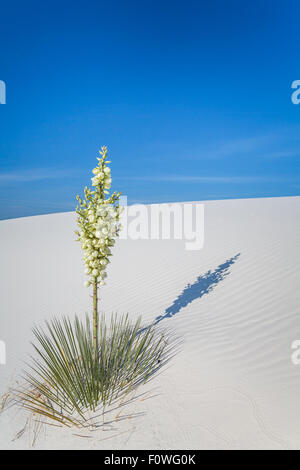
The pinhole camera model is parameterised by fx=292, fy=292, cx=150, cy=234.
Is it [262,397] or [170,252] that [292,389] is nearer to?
[262,397]

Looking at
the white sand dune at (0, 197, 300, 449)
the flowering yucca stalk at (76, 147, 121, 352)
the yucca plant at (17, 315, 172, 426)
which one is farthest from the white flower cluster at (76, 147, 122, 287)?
the white sand dune at (0, 197, 300, 449)

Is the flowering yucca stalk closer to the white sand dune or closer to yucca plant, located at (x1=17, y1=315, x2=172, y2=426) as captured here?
yucca plant, located at (x1=17, y1=315, x2=172, y2=426)

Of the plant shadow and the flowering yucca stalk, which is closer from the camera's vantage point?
the flowering yucca stalk

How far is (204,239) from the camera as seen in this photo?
12578 mm

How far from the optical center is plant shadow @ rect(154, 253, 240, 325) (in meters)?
6.52

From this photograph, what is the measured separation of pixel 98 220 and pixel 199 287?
572cm

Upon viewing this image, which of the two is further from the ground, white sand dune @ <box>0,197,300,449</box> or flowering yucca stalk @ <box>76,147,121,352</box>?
flowering yucca stalk @ <box>76,147,121,352</box>

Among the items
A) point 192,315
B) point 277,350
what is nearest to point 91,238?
point 277,350

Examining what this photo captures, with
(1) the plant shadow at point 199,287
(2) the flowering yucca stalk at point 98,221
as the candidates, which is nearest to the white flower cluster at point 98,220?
(2) the flowering yucca stalk at point 98,221

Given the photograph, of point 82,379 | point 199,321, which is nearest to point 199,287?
point 199,321

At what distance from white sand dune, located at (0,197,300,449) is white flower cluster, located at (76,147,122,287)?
1.55 meters

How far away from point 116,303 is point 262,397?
5264mm

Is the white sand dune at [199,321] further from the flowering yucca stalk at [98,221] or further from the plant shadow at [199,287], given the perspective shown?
the flowering yucca stalk at [98,221]

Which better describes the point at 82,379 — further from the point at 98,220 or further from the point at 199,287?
the point at 199,287
